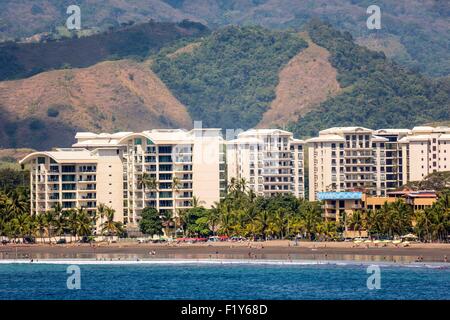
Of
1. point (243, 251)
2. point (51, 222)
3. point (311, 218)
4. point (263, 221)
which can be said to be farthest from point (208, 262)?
point (51, 222)

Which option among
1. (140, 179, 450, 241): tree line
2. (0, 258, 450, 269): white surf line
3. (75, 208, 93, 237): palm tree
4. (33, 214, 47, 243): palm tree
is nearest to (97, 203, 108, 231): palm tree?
(140, 179, 450, 241): tree line

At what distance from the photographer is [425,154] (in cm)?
19050

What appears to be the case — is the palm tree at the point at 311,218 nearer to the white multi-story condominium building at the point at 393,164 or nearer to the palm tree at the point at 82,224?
the palm tree at the point at 82,224

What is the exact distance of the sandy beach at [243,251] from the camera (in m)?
122

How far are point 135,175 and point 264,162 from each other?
29819mm

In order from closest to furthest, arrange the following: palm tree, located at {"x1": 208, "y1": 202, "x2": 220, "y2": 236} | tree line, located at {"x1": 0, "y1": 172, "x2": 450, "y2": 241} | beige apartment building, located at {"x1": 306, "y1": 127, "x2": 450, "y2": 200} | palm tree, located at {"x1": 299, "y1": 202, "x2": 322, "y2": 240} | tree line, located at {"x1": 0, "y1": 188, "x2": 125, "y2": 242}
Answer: tree line, located at {"x1": 0, "y1": 172, "x2": 450, "y2": 241}
palm tree, located at {"x1": 299, "y1": 202, "x2": 322, "y2": 240}
tree line, located at {"x1": 0, "y1": 188, "x2": 125, "y2": 242}
palm tree, located at {"x1": 208, "y1": 202, "x2": 220, "y2": 236}
beige apartment building, located at {"x1": 306, "y1": 127, "x2": 450, "y2": 200}

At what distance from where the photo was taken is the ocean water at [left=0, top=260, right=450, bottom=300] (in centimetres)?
9481

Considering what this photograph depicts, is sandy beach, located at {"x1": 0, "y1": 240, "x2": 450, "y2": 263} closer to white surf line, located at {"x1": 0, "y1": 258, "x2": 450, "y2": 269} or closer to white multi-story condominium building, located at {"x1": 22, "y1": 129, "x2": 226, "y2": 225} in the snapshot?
white surf line, located at {"x1": 0, "y1": 258, "x2": 450, "y2": 269}

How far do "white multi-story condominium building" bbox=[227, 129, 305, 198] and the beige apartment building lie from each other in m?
4.78

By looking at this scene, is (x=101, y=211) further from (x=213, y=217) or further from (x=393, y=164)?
(x=393, y=164)

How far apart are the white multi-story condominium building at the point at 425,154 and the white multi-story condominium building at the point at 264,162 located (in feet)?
66.4

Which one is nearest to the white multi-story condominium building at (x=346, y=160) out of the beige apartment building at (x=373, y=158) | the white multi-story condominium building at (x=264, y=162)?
the beige apartment building at (x=373, y=158)
